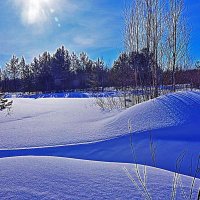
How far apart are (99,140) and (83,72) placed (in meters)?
36.0

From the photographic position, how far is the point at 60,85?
1523 inches

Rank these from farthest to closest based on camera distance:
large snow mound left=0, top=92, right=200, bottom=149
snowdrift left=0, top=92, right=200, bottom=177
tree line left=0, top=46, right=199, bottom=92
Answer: tree line left=0, top=46, right=199, bottom=92 → large snow mound left=0, top=92, right=200, bottom=149 → snowdrift left=0, top=92, right=200, bottom=177

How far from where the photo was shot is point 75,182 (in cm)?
162

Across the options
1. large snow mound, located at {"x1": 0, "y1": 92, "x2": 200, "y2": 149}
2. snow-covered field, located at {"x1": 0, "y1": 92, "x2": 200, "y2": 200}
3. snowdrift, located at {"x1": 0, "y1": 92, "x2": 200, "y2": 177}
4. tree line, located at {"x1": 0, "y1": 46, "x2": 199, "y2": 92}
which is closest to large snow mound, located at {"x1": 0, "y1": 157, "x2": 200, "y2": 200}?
snow-covered field, located at {"x1": 0, "y1": 92, "x2": 200, "y2": 200}

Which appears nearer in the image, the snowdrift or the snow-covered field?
the snow-covered field

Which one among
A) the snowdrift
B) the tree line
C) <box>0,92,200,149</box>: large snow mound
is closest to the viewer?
the snowdrift

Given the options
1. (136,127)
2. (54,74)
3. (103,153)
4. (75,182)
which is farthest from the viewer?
(54,74)

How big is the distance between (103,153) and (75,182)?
6.93 ft

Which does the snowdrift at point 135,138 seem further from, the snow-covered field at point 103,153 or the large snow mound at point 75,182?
the large snow mound at point 75,182

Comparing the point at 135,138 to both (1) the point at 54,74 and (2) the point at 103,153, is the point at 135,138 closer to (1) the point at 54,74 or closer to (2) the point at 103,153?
(2) the point at 103,153

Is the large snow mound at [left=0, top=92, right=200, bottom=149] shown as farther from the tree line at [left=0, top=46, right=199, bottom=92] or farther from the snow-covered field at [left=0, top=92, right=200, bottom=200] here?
the tree line at [left=0, top=46, right=199, bottom=92]

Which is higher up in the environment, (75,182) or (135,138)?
(75,182)

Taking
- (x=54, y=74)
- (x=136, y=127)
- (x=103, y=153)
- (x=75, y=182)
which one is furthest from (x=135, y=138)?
(x=54, y=74)

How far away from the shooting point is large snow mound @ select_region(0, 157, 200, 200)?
145cm
